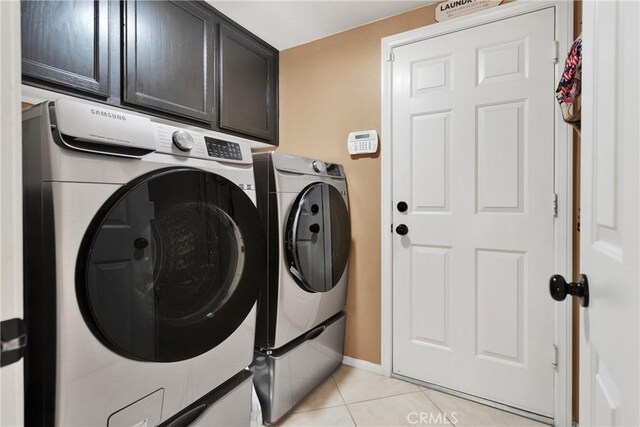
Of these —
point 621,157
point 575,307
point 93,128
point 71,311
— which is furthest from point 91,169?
point 575,307

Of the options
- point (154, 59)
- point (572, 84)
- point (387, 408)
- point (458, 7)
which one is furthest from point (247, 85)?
point (387, 408)

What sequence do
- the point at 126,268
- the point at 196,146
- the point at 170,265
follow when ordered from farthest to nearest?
the point at 196,146 → the point at 170,265 → the point at 126,268

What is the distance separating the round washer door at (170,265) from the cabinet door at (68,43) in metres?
0.70

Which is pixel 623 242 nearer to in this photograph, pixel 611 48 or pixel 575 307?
pixel 611 48

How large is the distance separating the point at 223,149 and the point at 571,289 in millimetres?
1095

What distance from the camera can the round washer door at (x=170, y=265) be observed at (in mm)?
799

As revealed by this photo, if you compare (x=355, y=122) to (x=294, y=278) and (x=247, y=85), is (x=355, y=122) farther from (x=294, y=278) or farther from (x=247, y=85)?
(x=294, y=278)

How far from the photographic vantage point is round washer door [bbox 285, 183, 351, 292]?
4.91 ft

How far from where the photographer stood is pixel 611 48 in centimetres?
50

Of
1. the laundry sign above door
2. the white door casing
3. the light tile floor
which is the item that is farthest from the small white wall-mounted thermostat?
the white door casing

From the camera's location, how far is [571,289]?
65cm

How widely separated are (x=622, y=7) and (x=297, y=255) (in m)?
1.27

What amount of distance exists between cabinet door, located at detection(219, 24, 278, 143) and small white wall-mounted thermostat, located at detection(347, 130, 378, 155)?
2.02 ft

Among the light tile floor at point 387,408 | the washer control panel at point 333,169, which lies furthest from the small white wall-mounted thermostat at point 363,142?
the light tile floor at point 387,408
